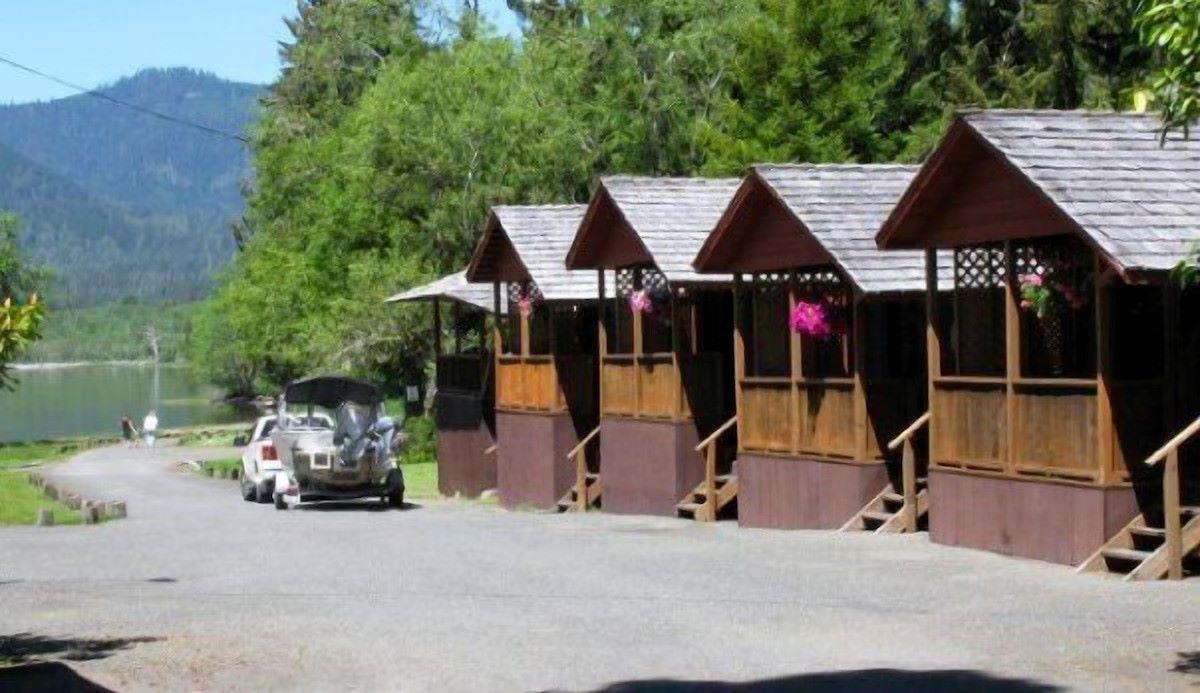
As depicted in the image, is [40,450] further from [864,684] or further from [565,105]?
[864,684]

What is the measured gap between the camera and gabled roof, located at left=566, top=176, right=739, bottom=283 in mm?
29531

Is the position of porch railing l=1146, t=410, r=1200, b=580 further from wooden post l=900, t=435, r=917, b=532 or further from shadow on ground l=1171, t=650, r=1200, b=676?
wooden post l=900, t=435, r=917, b=532

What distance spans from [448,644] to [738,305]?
13819 millimetres

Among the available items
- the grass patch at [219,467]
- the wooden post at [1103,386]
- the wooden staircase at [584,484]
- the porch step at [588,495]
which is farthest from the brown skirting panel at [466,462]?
the wooden post at [1103,386]

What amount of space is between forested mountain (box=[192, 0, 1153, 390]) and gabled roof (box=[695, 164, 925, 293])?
18481 millimetres

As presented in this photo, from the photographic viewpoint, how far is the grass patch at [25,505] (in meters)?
35.4

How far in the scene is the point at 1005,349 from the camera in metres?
21.5

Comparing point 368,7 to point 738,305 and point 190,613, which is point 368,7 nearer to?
point 738,305

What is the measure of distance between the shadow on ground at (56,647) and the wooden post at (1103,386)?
28.4 feet

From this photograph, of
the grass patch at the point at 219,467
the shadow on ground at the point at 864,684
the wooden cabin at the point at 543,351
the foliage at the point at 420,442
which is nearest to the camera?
the shadow on ground at the point at 864,684

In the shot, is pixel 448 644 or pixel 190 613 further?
pixel 190 613

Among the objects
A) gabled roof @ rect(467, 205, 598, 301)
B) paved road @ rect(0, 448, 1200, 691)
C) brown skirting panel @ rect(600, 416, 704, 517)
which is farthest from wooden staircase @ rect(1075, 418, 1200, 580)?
gabled roof @ rect(467, 205, 598, 301)

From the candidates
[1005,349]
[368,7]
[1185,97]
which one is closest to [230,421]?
[368,7]

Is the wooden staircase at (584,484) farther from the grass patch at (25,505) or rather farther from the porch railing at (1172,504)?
the porch railing at (1172,504)
